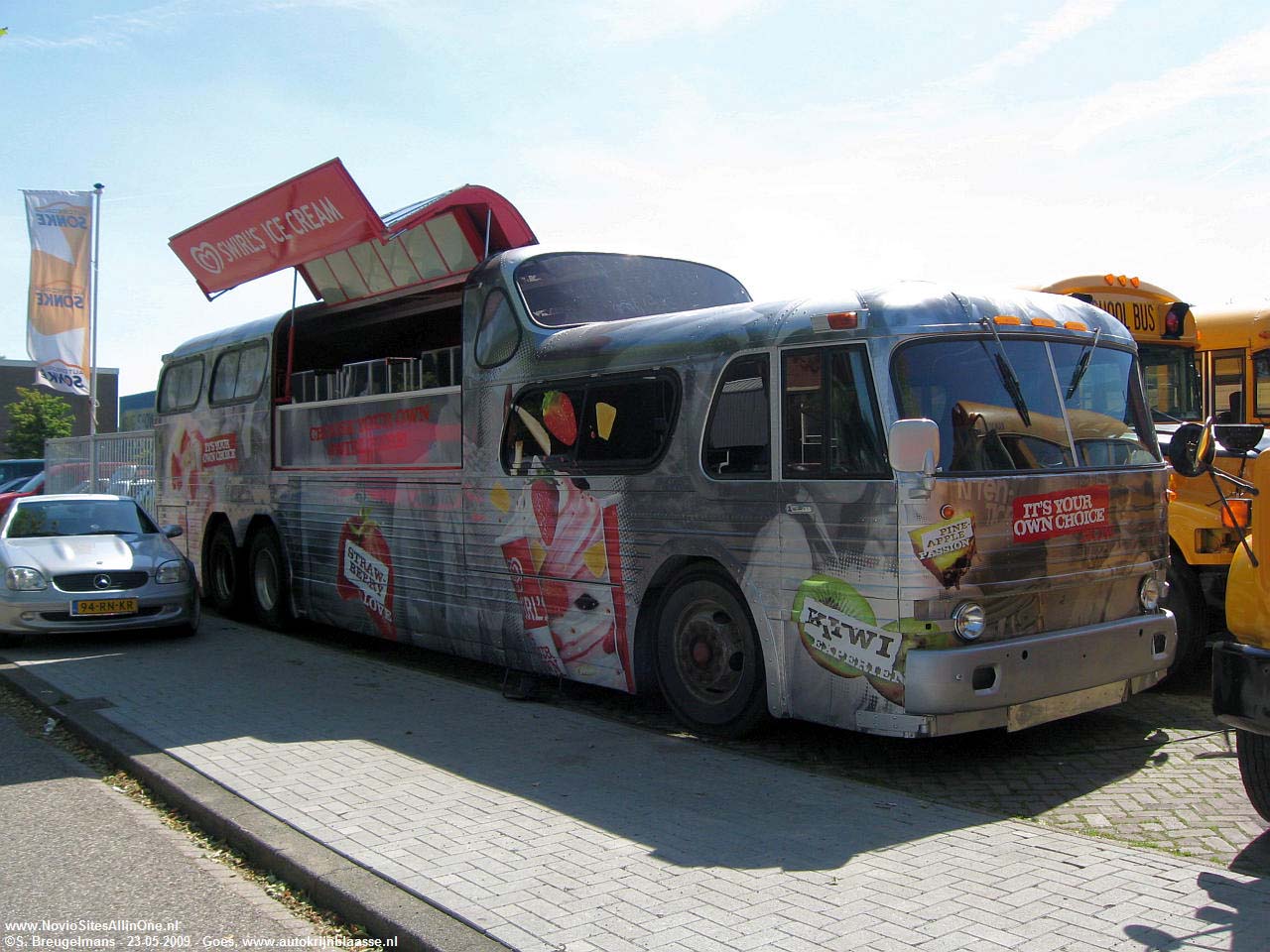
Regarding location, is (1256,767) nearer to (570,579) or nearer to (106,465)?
(570,579)

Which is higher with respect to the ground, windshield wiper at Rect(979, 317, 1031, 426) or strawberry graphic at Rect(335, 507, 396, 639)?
windshield wiper at Rect(979, 317, 1031, 426)

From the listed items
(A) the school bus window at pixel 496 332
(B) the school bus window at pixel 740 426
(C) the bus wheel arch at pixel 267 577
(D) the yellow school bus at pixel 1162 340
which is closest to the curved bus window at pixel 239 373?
(C) the bus wheel arch at pixel 267 577

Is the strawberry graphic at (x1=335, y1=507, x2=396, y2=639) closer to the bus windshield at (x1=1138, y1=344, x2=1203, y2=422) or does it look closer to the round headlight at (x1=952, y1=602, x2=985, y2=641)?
the round headlight at (x1=952, y1=602, x2=985, y2=641)

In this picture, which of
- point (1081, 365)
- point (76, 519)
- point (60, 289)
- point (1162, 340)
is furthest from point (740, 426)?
point (60, 289)

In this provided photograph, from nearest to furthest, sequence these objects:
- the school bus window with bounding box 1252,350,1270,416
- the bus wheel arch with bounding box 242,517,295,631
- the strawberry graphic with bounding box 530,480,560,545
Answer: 1. the strawberry graphic with bounding box 530,480,560,545
2. the school bus window with bounding box 1252,350,1270,416
3. the bus wheel arch with bounding box 242,517,295,631

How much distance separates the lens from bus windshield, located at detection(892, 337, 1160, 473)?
5953 mm

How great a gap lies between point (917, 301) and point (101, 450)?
19079mm

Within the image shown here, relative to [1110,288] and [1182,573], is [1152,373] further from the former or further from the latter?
[1182,573]

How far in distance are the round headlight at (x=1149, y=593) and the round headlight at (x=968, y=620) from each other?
1.51 m

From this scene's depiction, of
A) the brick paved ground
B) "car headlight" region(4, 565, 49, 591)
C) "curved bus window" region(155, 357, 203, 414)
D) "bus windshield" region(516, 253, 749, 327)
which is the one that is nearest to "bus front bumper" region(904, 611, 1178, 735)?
the brick paved ground

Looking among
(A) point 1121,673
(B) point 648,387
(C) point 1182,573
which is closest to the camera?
(A) point 1121,673

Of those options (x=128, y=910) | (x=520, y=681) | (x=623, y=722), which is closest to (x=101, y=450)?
(x=520, y=681)

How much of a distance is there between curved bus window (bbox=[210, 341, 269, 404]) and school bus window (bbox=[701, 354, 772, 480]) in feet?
23.2

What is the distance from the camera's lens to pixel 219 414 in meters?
13.1
